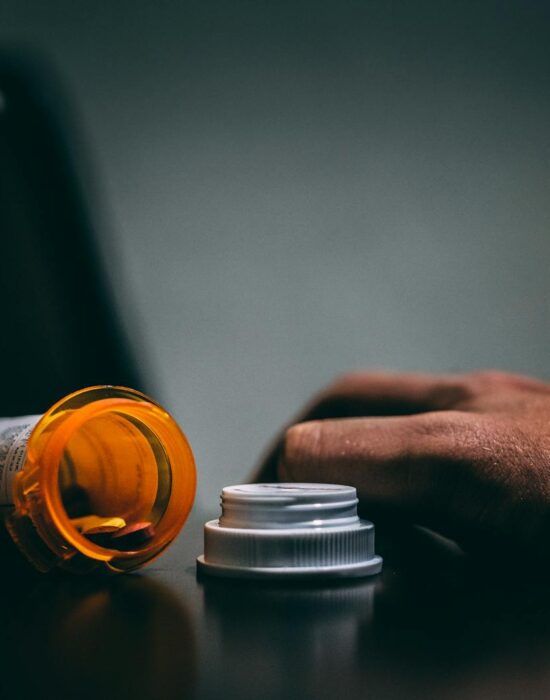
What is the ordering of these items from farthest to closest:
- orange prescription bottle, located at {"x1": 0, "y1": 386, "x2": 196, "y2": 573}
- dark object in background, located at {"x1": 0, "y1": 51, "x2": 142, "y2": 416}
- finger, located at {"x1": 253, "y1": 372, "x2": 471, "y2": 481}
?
dark object in background, located at {"x1": 0, "y1": 51, "x2": 142, "y2": 416} → finger, located at {"x1": 253, "y1": 372, "x2": 471, "y2": 481} → orange prescription bottle, located at {"x1": 0, "y1": 386, "x2": 196, "y2": 573}

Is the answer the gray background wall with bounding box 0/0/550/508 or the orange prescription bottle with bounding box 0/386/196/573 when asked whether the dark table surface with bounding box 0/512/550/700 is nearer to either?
the orange prescription bottle with bounding box 0/386/196/573

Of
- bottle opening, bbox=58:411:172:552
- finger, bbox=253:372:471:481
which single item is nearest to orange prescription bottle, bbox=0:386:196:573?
bottle opening, bbox=58:411:172:552

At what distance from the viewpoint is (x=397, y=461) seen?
0.47 meters

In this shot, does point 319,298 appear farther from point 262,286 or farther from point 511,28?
point 511,28

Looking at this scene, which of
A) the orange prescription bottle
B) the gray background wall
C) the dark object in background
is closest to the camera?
the orange prescription bottle

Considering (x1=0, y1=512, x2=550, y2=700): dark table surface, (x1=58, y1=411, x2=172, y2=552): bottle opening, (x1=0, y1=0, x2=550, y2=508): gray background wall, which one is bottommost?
(x1=0, y1=512, x2=550, y2=700): dark table surface

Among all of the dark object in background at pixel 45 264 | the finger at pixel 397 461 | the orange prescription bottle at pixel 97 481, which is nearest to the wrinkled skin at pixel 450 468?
the finger at pixel 397 461

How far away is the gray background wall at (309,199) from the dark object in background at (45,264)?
0.04 metres

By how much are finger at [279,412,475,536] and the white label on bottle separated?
161 mm

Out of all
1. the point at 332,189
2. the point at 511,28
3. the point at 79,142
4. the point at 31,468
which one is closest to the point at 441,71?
the point at 511,28

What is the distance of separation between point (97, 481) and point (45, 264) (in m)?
0.76

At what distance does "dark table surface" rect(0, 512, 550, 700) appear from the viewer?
0.81 ft

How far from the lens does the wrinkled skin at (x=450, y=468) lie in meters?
0.45

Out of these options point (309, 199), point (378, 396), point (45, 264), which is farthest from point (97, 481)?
point (309, 199)
